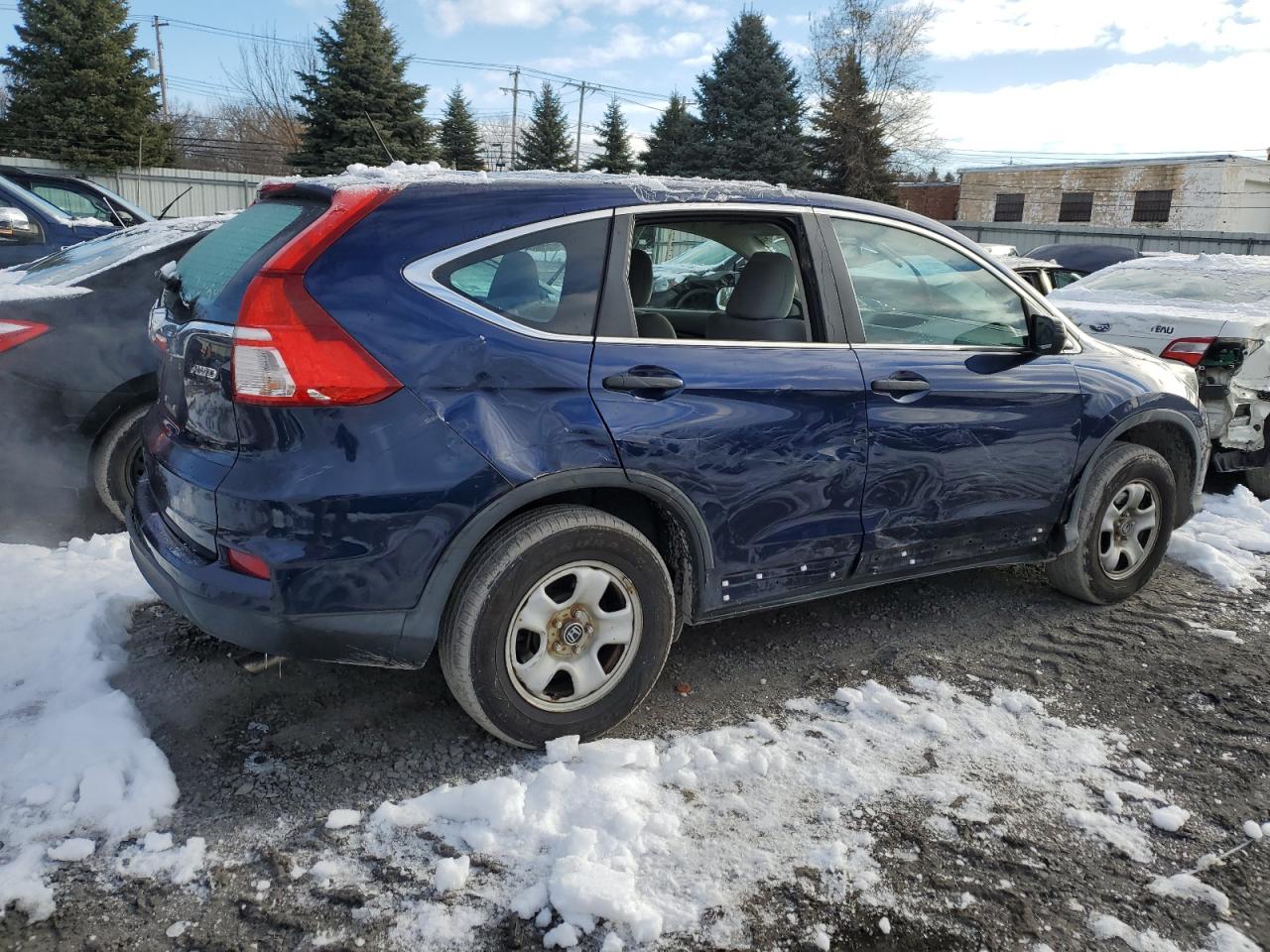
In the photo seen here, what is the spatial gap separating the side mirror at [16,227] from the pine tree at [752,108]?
32744 millimetres

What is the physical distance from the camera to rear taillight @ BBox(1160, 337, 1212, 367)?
20.1 ft

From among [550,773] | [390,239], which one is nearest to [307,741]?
[550,773]

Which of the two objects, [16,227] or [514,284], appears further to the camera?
[16,227]

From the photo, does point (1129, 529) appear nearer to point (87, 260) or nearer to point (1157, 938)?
point (1157, 938)

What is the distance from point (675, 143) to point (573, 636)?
41.5 m

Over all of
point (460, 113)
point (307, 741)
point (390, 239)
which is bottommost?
point (307, 741)

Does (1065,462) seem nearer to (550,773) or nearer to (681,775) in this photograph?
(681,775)

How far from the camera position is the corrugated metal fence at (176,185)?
29547mm

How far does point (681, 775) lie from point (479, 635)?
76 cm

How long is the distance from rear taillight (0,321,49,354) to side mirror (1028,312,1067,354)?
450cm

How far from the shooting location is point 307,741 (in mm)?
3061

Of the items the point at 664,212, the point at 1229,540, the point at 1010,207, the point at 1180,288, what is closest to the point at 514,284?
the point at 664,212

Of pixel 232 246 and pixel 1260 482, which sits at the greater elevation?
pixel 232 246

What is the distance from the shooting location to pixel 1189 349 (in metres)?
6.15
